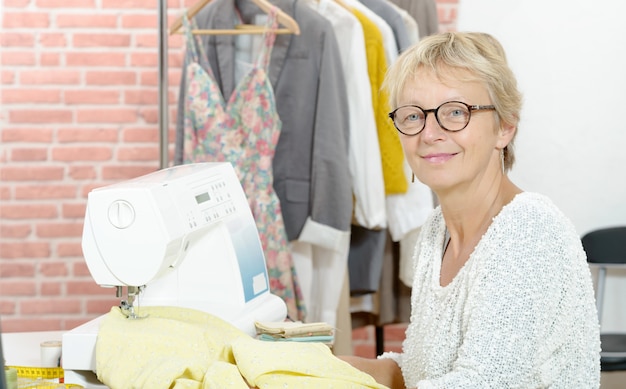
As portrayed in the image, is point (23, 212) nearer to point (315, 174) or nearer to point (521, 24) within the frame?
point (315, 174)

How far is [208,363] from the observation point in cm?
149

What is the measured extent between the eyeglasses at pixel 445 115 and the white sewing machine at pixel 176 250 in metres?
0.46

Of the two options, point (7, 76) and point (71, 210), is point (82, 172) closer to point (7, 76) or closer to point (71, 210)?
point (71, 210)

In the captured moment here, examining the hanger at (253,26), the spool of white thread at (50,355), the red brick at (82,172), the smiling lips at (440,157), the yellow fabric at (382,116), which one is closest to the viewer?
the smiling lips at (440,157)

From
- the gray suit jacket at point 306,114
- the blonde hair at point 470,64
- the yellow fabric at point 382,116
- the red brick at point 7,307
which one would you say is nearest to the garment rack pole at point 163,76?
the gray suit jacket at point 306,114

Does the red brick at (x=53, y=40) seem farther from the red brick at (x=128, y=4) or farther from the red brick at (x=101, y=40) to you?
the red brick at (x=128, y=4)

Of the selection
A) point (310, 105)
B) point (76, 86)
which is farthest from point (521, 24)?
point (76, 86)

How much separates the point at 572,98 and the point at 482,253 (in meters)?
2.45

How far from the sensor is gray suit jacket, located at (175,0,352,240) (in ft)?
9.79

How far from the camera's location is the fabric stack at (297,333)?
5.88 ft

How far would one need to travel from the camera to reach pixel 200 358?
1548mm

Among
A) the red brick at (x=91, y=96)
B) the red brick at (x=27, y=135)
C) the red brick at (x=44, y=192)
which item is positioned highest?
the red brick at (x=91, y=96)

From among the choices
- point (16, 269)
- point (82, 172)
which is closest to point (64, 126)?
point (82, 172)

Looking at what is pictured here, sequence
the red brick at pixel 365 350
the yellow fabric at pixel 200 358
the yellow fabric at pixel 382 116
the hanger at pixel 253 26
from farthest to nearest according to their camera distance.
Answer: the red brick at pixel 365 350 < the yellow fabric at pixel 382 116 < the hanger at pixel 253 26 < the yellow fabric at pixel 200 358
